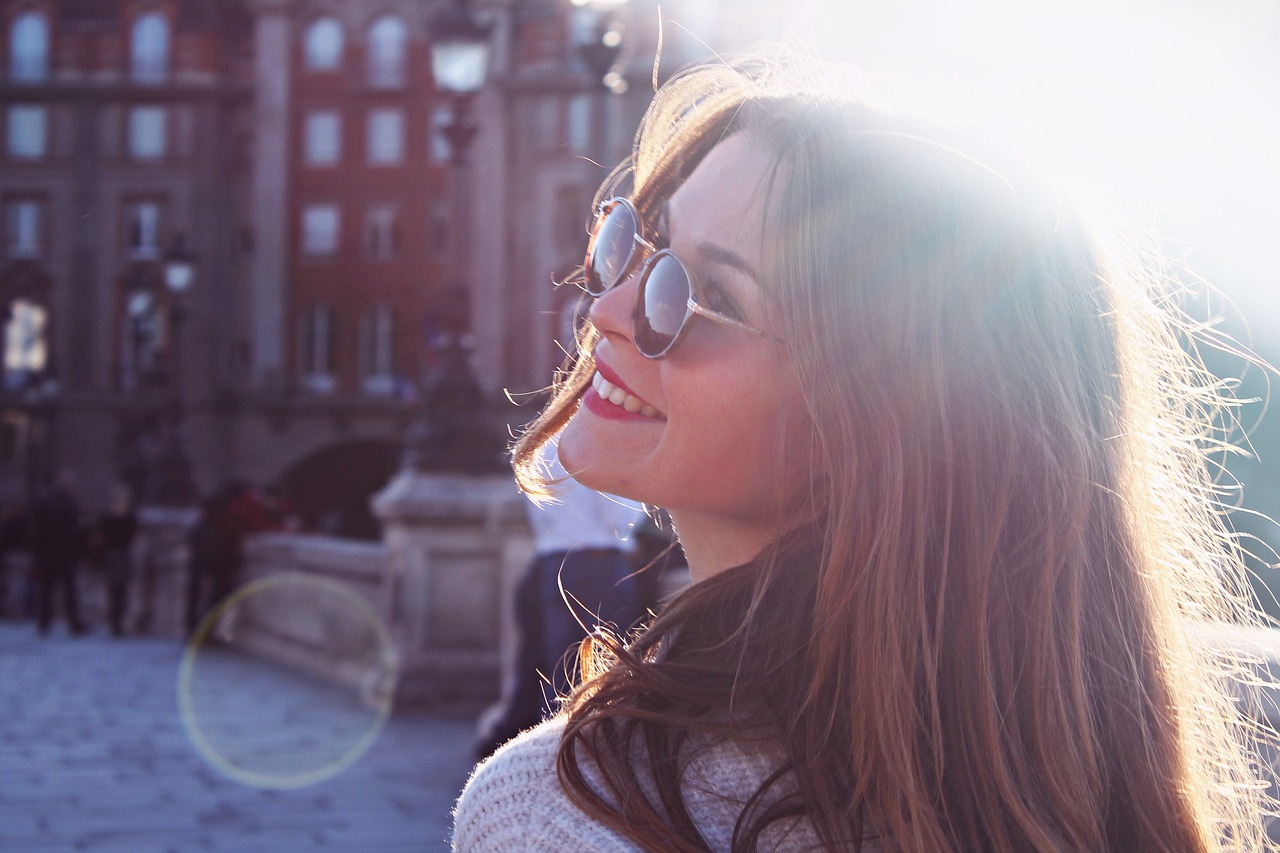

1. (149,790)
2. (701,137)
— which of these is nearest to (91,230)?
(149,790)

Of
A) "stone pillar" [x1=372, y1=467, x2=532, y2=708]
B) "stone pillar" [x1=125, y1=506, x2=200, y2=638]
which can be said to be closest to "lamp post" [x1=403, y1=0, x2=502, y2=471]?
"stone pillar" [x1=372, y1=467, x2=532, y2=708]

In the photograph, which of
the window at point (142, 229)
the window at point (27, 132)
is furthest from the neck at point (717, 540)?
the window at point (27, 132)

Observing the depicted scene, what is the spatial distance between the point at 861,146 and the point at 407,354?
42031 millimetres

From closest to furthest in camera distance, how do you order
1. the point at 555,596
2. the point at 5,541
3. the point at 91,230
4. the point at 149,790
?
the point at 555,596
the point at 149,790
the point at 5,541
the point at 91,230


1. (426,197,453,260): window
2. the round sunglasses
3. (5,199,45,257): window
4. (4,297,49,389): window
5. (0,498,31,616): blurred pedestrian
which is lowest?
(4,297,49,389): window

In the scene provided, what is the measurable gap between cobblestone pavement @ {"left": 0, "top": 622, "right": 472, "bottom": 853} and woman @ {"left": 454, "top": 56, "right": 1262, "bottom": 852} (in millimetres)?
4743

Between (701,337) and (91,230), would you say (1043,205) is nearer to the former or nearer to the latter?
(701,337)

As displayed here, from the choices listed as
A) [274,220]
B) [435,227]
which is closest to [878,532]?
[274,220]

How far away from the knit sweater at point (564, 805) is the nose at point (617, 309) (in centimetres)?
46

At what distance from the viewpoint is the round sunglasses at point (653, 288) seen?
52.8 inches

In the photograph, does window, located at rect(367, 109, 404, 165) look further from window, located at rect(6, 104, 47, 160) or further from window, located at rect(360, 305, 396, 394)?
window, located at rect(6, 104, 47, 160)

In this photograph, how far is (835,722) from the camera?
1.19 meters

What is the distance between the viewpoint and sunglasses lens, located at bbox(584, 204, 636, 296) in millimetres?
1563

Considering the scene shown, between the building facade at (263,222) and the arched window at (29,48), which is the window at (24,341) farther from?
the arched window at (29,48)
